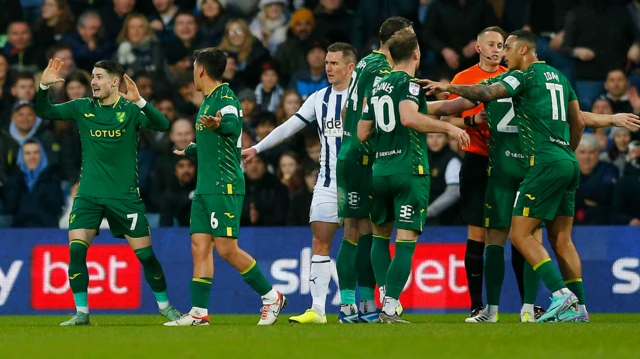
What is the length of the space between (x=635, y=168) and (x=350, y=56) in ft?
16.9

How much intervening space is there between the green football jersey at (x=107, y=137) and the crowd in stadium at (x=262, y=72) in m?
4.22

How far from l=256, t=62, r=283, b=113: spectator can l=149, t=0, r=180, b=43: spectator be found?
1775 millimetres

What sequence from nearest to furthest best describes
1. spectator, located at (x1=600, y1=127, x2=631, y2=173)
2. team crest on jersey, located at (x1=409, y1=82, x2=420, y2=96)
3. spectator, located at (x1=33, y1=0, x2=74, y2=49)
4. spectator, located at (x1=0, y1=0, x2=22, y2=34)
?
1. team crest on jersey, located at (x1=409, y1=82, x2=420, y2=96)
2. spectator, located at (x1=600, y1=127, x2=631, y2=173)
3. spectator, located at (x1=33, y1=0, x2=74, y2=49)
4. spectator, located at (x1=0, y1=0, x2=22, y2=34)

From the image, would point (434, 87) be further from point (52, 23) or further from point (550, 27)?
point (52, 23)

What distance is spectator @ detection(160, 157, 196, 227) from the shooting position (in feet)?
50.3

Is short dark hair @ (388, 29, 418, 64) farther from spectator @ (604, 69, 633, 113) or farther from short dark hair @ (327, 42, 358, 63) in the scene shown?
spectator @ (604, 69, 633, 113)

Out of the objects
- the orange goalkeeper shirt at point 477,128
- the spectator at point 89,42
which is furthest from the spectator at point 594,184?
the spectator at point 89,42

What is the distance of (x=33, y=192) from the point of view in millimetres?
15547

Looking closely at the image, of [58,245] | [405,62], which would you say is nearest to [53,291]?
[58,245]

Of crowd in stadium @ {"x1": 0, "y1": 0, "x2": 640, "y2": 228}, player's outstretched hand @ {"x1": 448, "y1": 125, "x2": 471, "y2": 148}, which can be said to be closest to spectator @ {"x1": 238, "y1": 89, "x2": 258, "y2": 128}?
crowd in stadium @ {"x1": 0, "y1": 0, "x2": 640, "y2": 228}

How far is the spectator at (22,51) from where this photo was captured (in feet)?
57.6

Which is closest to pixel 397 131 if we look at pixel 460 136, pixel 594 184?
pixel 460 136

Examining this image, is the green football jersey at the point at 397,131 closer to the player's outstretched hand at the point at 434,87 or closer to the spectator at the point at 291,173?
the player's outstretched hand at the point at 434,87

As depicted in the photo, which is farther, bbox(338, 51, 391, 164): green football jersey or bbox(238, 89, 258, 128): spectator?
bbox(238, 89, 258, 128): spectator
